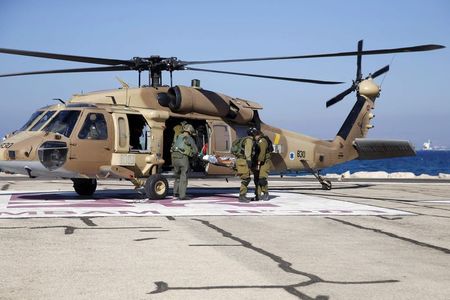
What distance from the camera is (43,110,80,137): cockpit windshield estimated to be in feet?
47.5

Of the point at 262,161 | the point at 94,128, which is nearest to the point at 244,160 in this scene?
the point at 262,161

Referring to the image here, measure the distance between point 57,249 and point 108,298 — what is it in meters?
2.64

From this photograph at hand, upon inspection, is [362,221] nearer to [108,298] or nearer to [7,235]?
[7,235]

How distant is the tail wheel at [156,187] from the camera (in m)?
15.2

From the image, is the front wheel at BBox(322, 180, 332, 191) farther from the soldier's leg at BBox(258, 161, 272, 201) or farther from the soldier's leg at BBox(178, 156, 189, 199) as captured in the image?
the soldier's leg at BBox(178, 156, 189, 199)

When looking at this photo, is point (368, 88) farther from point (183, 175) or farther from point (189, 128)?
point (183, 175)

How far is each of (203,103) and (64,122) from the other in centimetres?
359

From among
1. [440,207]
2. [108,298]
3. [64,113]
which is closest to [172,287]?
[108,298]

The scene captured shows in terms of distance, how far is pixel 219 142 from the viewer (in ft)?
55.3

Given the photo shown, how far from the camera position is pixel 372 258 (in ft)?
25.2

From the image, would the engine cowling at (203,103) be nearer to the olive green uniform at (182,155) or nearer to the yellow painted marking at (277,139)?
the olive green uniform at (182,155)

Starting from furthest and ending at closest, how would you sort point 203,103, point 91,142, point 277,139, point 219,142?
1. point 277,139
2. point 219,142
3. point 203,103
4. point 91,142

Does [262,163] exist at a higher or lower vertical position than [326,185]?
higher

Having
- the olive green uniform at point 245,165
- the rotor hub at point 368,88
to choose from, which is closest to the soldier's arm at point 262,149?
the olive green uniform at point 245,165
